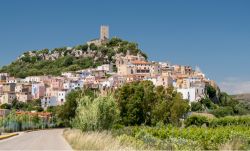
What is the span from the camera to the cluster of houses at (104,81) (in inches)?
6112

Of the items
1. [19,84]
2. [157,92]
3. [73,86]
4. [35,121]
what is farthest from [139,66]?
[157,92]

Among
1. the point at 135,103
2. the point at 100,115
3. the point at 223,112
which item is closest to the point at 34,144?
the point at 100,115

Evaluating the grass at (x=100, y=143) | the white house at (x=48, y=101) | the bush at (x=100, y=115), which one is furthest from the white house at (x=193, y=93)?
the grass at (x=100, y=143)

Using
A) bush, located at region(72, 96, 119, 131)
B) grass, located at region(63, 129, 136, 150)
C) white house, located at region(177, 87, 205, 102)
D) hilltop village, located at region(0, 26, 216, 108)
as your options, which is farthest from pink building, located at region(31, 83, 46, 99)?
grass, located at region(63, 129, 136, 150)

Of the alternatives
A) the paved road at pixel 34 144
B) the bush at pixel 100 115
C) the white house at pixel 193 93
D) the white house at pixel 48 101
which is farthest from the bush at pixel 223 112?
the bush at pixel 100 115

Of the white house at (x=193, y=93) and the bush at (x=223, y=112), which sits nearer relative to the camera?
the bush at (x=223, y=112)

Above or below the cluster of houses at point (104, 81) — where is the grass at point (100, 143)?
below

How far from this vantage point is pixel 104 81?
167000mm

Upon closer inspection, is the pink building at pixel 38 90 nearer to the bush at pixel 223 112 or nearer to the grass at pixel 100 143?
the bush at pixel 223 112

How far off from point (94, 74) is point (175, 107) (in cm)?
12291

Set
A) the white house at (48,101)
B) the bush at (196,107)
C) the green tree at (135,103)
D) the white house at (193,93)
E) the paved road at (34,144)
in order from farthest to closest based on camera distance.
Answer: the white house at (48,101)
the white house at (193,93)
the bush at (196,107)
the green tree at (135,103)
the paved road at (34,144)

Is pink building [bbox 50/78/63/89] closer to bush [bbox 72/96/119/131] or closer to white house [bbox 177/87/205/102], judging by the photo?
white house [bbox 177/87/205/102]

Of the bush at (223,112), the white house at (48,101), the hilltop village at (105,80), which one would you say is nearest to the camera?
the bush at (223,112)

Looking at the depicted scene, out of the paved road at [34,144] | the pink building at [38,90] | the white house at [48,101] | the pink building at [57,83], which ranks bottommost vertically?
the paved road at [34,144]
